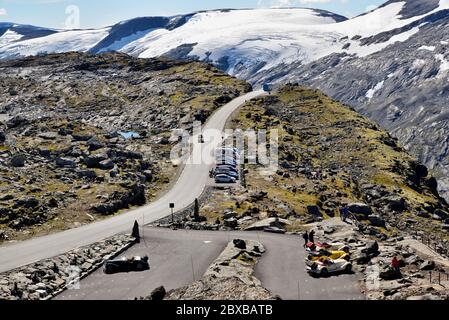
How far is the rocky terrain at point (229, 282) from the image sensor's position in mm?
35625

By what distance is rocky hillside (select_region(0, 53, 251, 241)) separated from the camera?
6750cm

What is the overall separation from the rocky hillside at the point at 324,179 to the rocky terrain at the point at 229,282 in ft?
41.9

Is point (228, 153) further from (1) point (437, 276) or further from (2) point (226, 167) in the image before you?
(1) point (437, 276)

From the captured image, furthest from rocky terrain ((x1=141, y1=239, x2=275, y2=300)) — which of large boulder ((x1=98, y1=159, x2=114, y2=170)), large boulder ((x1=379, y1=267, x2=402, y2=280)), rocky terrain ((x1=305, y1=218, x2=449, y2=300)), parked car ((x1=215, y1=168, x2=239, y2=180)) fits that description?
large boulder ((x1=98, y1=159, x2=114, y2=170))

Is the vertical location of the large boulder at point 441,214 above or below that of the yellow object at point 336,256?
below

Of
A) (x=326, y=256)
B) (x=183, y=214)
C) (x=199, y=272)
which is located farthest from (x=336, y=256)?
(x=183, y=214)

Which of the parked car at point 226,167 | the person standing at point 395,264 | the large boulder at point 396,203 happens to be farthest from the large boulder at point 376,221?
the person standing at point 395,264

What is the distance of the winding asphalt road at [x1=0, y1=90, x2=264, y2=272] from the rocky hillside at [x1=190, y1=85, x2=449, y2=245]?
5280 mm

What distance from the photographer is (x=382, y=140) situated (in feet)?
436

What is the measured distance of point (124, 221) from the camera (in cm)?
6550

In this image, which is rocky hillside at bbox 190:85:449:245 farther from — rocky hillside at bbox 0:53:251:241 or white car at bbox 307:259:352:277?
white car at bbox 307:259:352:277

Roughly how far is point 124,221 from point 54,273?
66.2 feet

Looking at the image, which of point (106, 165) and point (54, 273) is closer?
point (54, 273)

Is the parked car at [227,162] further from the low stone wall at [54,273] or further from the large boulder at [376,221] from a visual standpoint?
the low stone wall at [54,273]
